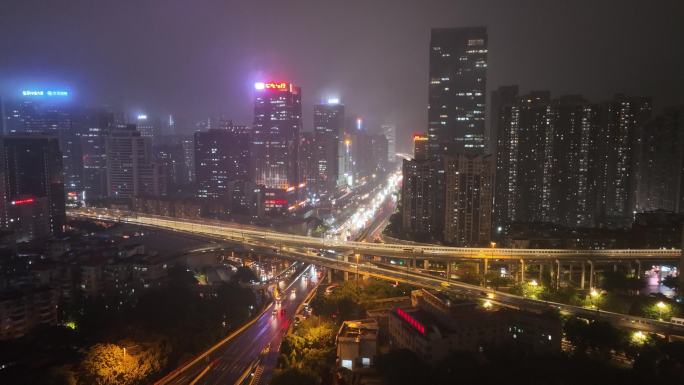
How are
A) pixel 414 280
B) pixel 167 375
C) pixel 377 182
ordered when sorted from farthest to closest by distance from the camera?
pixel 377 182 < pixel 414 280 < pixel 167 375

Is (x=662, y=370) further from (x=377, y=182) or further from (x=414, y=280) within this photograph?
(x=377, y=182)

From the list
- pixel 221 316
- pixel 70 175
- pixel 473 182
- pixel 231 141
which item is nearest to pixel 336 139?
pixel 231 141

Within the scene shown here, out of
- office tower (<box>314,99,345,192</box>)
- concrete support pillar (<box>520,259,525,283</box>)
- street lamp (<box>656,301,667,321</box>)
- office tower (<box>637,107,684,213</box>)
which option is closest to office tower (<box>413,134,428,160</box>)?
office tower (<box>314,99,345,192</box>)

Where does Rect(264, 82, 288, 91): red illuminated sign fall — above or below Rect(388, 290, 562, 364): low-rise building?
above

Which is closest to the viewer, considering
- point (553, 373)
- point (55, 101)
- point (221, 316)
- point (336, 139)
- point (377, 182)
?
point (553, 373)

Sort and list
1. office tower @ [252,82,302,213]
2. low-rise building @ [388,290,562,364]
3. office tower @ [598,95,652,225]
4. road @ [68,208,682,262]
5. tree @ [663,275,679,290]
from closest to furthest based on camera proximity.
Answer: low-rise building @ [388,290,562,364], tree @ [663,275,679,290], road @ [68,208,682,262], office tower @ [598,95,652,225], office tower @ [252,82,302,213]

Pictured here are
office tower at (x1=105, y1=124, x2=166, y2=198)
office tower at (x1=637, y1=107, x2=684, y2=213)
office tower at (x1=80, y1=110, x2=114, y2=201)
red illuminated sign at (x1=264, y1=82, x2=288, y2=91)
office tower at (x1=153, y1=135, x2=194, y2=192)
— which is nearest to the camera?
office tower at (x1=637, y1=107, x2=684, y2=213)

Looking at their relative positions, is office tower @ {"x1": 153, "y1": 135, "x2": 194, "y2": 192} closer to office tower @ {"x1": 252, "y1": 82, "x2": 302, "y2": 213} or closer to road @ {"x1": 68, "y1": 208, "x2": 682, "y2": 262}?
office tower @ {"x1": 252, "y1": 82, "x2": 302, "y2": 213}

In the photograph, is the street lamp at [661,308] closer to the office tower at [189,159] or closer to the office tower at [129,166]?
the office tower at [129,166]
